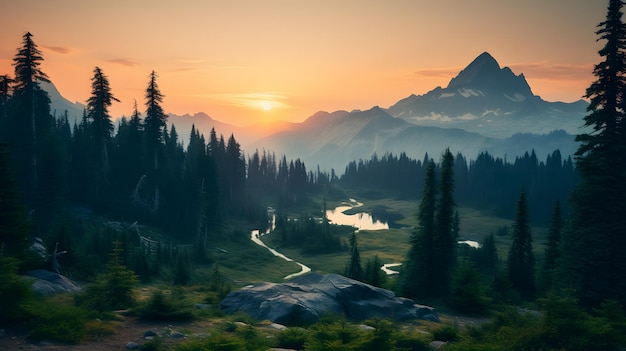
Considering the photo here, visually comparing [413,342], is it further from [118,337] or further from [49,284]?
[49,284]

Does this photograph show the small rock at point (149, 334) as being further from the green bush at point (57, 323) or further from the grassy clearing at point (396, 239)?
the grassy clearing at point (396, 239)

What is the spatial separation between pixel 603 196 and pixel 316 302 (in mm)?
21370

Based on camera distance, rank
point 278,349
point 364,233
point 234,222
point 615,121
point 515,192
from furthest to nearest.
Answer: point 515,192 < point 364,233 < point 234,222 < point 615,121 < point 278,349

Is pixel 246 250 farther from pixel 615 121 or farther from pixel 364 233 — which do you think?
pixel 615 121

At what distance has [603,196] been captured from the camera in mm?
27641

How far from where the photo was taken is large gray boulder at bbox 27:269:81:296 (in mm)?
19922

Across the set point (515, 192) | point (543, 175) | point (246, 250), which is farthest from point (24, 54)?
point (543, 175)

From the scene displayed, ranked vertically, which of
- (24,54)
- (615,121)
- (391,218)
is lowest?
(391,218)

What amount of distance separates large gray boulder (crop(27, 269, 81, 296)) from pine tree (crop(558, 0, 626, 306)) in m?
31.2

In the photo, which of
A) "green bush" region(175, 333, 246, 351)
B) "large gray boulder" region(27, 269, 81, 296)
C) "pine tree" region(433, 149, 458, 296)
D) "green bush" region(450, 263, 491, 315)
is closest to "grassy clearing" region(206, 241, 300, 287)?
"pine tree" region(433, 149, 458, 296)

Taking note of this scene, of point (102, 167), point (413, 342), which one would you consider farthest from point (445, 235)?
point (102, 167)

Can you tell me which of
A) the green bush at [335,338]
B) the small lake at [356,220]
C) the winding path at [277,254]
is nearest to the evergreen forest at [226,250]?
the green bush at [335,338]

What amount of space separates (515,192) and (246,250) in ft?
500

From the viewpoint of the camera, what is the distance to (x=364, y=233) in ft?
399
